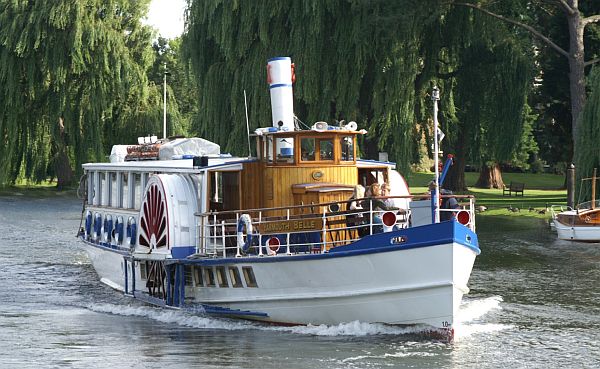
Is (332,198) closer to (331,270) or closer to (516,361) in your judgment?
(331,270)

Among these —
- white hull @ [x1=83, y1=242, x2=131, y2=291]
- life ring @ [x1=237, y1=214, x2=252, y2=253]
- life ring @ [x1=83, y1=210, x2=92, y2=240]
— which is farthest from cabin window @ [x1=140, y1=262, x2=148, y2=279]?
life ring @ [x1=83, y1=210, x2=92, y2=240]

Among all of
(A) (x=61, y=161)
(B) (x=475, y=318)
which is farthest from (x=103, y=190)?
(A) (x=61, y=161)

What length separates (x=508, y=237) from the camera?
131 feet

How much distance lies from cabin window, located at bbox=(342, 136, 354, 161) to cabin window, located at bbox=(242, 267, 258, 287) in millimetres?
3248

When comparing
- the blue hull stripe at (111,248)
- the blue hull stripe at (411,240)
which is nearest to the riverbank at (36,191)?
the blue hull stripe at (111,248)

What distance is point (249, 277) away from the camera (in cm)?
2189

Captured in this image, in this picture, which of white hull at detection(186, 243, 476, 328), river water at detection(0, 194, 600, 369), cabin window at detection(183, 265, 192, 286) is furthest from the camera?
cabin window at detection(183, 265, 192, 286)

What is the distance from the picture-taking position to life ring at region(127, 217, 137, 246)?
25828mm

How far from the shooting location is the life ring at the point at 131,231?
2583 cm

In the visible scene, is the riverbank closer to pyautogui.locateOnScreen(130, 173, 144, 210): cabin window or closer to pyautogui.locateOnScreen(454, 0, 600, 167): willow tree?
pyautogui.locateOnScreen(454, 0, 600, 167): willow tree

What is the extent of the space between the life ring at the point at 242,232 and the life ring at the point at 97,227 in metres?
7.93

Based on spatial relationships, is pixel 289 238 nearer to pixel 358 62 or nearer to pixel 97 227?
pixel 97 227

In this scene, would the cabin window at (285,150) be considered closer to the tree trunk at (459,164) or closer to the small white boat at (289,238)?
the small white boat at (289,238)

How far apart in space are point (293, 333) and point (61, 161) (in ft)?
134
